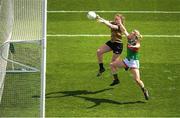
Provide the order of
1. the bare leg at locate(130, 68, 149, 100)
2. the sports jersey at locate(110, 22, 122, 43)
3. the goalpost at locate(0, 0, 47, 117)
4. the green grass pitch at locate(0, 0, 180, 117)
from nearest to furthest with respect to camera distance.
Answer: the goalpost at locate(0, 0, 47, 117) → the green grass pitch at locate(0, 0, 180, 117) → the bare leg at locate(130, 68, 149, 100) → the sports jersey at locate(110, 22, 122, 43)

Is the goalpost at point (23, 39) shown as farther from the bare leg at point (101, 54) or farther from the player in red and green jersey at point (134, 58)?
the bare leg at point (101, 54)

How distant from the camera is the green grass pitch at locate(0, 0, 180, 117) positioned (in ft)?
50.8

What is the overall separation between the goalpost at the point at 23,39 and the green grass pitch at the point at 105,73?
897mm

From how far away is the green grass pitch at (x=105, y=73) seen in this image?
1547 cm

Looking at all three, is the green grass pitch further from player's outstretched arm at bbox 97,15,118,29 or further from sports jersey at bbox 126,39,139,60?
player's outstretched arm at bbox 97,15,118,29

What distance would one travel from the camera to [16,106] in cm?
1345

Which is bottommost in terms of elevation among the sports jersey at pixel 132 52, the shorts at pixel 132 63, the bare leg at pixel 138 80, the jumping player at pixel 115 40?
the bare leg at pixel 138 80

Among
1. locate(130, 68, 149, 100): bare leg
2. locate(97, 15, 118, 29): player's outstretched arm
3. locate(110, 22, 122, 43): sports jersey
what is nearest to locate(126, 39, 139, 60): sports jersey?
locate(130, 68, 149, 100): bare leg

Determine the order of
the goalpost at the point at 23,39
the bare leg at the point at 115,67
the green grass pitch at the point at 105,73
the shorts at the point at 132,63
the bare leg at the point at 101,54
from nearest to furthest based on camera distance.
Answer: the goalpost at the point at 23,39 → the green grass pitch at the point at 105,73 → the shorts at the point at 132,63 → the bare leg at the point at 115,67 → the bare leg at the point at 101,54

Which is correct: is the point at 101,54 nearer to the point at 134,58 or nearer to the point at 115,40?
the point at 115,40

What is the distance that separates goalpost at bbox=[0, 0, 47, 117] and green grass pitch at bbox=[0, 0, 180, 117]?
897 millimetres

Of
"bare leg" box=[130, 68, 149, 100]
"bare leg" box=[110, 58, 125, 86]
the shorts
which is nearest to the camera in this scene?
"bare leg" box=[130, 68, 149, 100]

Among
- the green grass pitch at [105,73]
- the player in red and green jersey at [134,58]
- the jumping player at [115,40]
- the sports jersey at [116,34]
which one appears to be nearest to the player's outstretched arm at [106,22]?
the jumping player at [115,40]

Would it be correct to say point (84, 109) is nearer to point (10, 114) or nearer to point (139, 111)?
point (139, 111)
